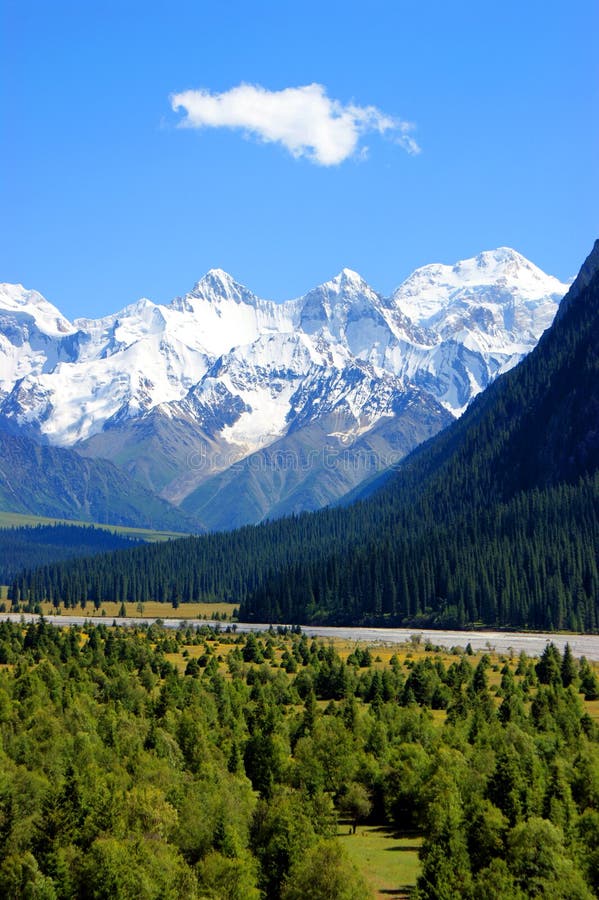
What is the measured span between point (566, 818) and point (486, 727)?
87.6 ft

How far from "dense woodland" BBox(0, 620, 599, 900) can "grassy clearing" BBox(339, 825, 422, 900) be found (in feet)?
6.31

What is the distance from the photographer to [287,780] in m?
96.2

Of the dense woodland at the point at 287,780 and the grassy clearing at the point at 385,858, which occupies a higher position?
the dense woodland at the point at 287,780

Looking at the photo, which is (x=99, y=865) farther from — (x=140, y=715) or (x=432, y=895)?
(x=140, y=715)

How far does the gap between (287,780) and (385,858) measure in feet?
46.4

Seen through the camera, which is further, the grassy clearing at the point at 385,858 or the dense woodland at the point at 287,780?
the grassy clearing at the point at 385,858

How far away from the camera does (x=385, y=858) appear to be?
84000mm

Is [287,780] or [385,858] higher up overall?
[287,780]

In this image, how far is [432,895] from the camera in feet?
223

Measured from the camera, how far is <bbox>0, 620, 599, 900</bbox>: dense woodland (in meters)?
70.9

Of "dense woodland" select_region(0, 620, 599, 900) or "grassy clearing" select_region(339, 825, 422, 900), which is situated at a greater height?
"dense woodland" select_region(0, 620, 599, 900)

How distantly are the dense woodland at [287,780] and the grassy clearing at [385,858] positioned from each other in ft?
6.31

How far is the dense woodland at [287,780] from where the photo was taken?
70875 mm

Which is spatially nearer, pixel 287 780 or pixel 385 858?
pixel 385 858
